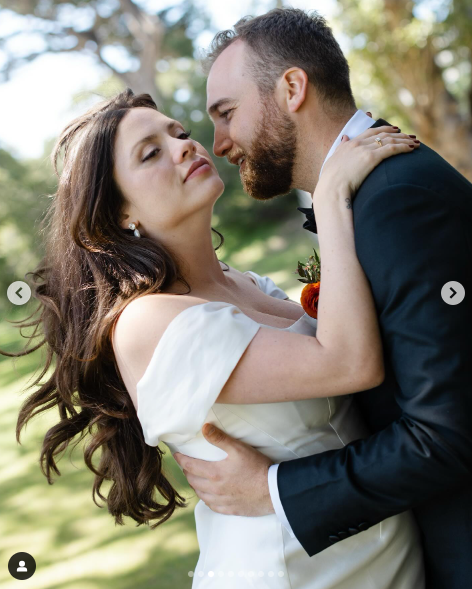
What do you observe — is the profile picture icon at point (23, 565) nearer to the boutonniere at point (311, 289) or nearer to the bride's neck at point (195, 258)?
the bride's neck at point (195, 258)

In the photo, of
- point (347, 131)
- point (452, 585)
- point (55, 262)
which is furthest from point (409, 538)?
point (55, 262)

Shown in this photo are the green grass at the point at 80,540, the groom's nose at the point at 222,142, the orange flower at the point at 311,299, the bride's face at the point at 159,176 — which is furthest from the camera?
the green grass at the point at 80,540

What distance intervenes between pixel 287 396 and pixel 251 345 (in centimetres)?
18

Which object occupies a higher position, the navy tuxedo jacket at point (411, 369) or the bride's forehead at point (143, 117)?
the bride's forehead at point (143, 117)

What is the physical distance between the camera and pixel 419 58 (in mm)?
8469

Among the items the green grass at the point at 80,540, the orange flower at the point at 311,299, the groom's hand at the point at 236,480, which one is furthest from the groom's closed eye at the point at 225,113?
the green grass at the point at 80,540

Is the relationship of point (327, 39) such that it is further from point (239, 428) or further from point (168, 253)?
point (239, 428)

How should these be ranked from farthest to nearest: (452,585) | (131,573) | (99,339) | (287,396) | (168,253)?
(131,573) → (168,253) → (99,339) → (452,585) → (287,396)

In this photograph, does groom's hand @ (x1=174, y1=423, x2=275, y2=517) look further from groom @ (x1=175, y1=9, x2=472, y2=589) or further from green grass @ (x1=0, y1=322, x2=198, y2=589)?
green grass @ (x1=0, y1=322, x2=198, y2=589)

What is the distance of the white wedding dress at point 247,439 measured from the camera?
1822mm

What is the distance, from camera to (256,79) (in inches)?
93.7

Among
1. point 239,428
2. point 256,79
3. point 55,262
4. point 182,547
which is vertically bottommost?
point 182,547

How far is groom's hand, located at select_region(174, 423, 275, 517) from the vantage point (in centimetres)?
192

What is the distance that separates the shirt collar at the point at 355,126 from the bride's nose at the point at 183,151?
1.61ft
